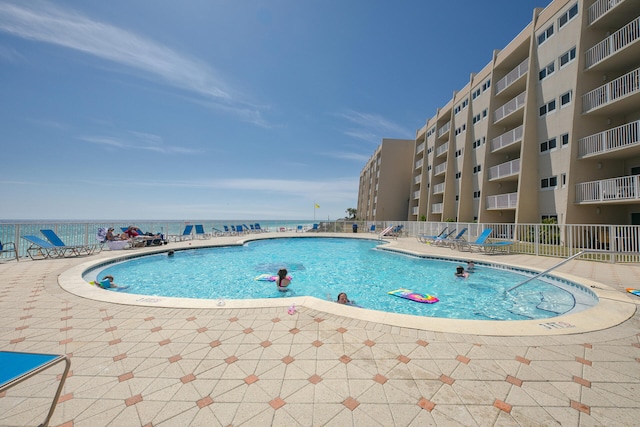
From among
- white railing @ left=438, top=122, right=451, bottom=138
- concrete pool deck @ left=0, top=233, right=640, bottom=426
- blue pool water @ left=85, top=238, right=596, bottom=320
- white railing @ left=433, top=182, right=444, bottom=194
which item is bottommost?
blue pool water @ left=85, top=238, right=596, bottom=320

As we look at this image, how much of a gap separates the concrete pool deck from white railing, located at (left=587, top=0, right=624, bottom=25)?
1519 centimetres

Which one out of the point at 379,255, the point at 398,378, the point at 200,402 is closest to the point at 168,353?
the point at 200,402

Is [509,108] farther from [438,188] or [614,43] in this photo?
[438,188]

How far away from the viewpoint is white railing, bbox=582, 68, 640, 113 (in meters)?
10.6

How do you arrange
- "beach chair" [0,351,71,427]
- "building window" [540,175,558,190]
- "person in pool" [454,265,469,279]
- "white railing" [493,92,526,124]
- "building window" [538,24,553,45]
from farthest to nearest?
"white railing" [493,92,526,124] → "building window" [538,24,553,45] → "building window" [540,175,558,190] → "person in pool" [454,265,469,279] → "beach chair" [0,351,71,427]

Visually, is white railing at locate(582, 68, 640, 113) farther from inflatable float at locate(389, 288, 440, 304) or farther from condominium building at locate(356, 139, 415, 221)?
condominium building at locate(356, 139, 415, 221)

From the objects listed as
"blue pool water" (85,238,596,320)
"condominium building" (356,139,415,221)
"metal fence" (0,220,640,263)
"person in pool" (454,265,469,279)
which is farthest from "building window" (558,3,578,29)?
"condominium building" (356,139,415,221)

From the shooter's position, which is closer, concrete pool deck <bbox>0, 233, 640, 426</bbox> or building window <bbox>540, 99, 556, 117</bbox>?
concrete pool deck <bbox>0, 233, 640, 426</bbox>

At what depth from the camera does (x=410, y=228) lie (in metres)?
21.2

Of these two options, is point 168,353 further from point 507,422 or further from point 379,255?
point 379,255

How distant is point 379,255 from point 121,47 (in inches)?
537

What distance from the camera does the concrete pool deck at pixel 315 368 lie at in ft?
6.77

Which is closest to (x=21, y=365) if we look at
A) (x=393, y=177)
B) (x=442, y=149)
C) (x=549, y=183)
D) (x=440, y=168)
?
(x=549, y=183)

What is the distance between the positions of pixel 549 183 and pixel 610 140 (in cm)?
329
